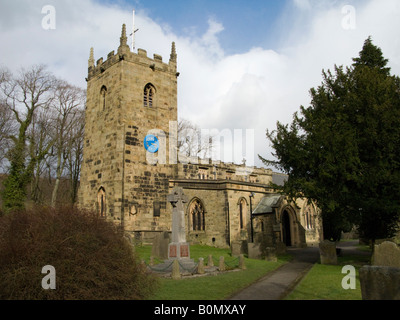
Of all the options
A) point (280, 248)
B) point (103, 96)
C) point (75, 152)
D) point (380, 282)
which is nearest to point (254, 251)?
point (280, 248)

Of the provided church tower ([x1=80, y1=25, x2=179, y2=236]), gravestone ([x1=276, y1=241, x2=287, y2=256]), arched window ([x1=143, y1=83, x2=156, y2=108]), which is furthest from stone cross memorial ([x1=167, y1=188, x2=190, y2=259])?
arched window ([x1=143, y1=83, x2=156, y2=108])

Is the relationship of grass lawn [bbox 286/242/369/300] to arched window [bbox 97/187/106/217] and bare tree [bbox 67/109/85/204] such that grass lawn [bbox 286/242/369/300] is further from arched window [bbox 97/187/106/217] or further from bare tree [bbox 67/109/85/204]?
bare tree [bbox 67/109/85/204]

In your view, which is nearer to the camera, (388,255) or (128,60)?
(388,255)

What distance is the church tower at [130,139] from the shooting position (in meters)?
20.7

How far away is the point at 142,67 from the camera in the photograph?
22719 mm

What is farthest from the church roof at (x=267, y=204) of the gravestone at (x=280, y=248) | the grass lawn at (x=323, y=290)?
the grass lawn at (x=323, y=290)

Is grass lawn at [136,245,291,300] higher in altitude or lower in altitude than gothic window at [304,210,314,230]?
lower

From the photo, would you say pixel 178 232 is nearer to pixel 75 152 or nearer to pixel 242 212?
pixel 242 212

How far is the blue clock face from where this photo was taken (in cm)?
2197

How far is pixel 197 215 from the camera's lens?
25031 millimetres

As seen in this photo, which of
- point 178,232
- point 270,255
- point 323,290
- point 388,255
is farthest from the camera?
point 270,255

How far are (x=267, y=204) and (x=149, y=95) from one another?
1272 centimetres

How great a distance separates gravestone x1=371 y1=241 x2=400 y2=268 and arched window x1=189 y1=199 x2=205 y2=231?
18662 millimetres
